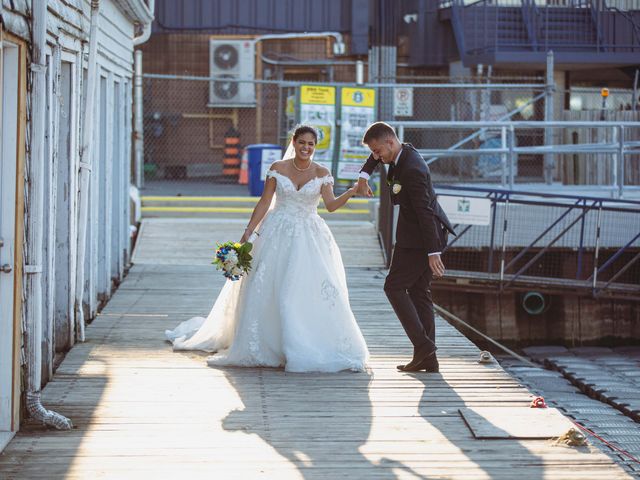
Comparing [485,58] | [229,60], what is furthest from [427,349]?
[229,60]

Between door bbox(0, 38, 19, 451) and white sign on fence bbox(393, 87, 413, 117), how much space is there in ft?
53.9

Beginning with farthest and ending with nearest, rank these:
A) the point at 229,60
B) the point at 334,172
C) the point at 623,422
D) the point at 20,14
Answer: the point at 229,60 → the point at 334,172 → the point at 623,422 → the point at 20,14

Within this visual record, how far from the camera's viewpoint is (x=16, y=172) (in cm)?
644

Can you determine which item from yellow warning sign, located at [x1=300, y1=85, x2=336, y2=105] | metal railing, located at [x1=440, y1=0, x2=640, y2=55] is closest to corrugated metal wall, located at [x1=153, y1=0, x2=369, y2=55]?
metal railing, located at [x1=440, y1=0, x2=640, y2=55]

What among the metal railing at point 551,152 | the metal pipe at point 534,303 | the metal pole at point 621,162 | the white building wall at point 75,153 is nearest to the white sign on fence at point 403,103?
the metal railing at point 551,152

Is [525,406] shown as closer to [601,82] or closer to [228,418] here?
[228,418]

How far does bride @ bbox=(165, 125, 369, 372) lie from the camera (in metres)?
8.49

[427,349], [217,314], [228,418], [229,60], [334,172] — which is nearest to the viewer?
[228,418]

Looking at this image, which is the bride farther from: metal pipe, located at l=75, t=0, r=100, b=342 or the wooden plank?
the wooden plank

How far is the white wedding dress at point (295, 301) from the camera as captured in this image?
8.48 m

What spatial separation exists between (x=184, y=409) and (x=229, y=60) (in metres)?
18.2

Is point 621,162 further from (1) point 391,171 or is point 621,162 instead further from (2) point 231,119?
(2) point 231,119

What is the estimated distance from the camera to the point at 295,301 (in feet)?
28.0

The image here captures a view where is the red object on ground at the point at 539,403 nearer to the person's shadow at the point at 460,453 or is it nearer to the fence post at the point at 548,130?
the person's shadow at the point at 460,453
